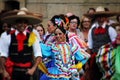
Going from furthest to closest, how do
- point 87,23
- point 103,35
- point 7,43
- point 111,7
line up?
point 111,7 → point 87,23 → point 103,35 → point 7,43

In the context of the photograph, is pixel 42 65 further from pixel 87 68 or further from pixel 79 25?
pixel 79 25

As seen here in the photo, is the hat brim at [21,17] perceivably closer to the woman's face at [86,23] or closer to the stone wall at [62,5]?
the woman's face at [86,23]

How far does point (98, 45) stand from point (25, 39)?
1.87 metres

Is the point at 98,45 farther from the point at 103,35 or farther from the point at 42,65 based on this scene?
the point at 42,65

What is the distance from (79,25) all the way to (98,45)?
160 centimetres

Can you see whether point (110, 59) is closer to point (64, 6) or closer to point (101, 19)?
point (101, 19)

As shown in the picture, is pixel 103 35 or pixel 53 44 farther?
pixel 103 35

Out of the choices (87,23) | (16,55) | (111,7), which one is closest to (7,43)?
(16,55)

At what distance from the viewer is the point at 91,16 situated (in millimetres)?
12188

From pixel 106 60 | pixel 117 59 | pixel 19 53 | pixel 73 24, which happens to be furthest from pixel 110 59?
pixel 73 24

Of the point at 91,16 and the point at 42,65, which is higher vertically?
the point at 91,16

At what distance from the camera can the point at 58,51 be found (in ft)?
36.3

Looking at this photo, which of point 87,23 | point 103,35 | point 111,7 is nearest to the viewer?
point 103,35

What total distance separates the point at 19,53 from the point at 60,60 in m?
0.85
